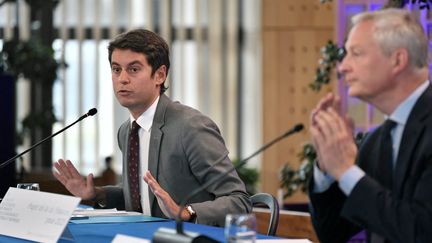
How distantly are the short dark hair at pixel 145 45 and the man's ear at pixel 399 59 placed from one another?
1.59 metres

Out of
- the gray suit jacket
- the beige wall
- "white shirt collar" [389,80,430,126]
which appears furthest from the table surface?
the beige wall

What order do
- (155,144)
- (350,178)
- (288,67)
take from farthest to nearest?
(288,67) < (155,144) < (350,178)

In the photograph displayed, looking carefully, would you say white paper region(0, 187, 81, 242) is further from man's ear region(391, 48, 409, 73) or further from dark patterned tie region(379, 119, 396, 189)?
man's ear region(391, 48, 409, 73)

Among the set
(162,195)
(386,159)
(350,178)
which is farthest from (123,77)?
(350,178)

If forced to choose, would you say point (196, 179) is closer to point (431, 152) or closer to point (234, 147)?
point (431, 152)

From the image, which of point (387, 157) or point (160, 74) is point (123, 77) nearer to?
point (160, 74)

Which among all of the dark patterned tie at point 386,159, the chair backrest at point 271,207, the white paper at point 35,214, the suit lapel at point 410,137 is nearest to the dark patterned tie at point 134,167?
the chair backrest at point 271,207

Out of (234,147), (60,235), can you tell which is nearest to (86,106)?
(234,147)

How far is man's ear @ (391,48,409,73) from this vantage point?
253 centimetres

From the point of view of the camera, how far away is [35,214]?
122 inches

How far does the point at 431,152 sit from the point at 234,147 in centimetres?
776

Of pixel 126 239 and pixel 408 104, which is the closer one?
pixel 408 104

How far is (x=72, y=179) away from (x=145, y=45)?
2.07 ft

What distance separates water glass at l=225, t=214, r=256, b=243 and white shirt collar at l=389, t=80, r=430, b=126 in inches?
21.5
